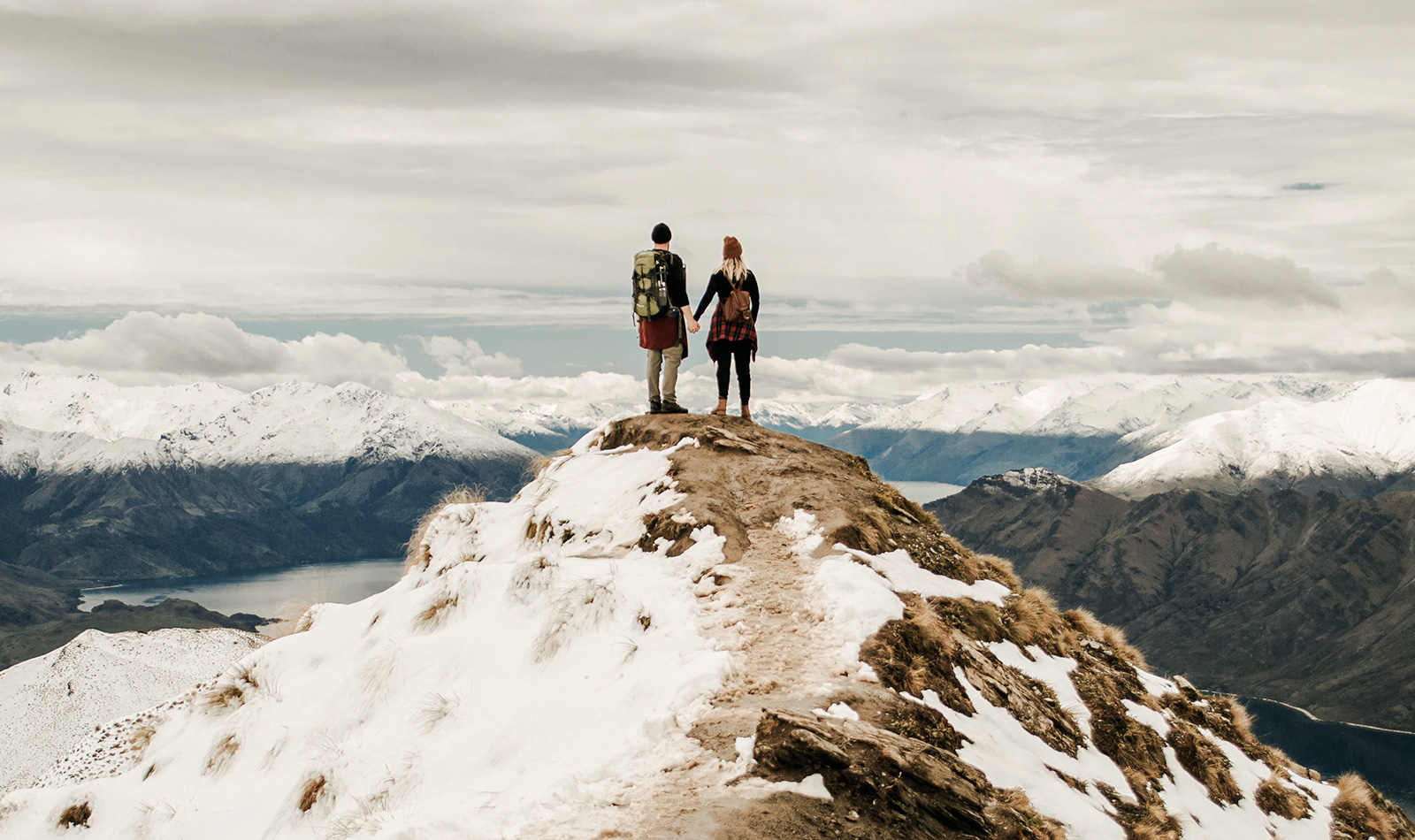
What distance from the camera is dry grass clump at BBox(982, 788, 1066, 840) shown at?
922 cm

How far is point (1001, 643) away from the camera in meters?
15.8

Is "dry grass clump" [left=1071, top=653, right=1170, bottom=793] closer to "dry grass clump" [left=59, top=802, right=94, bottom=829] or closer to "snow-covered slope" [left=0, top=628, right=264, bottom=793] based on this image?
"dry grass clump" [left=59, top=802, right=94, bottom=829]

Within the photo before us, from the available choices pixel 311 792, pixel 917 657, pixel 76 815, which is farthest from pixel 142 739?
pixel 917 657

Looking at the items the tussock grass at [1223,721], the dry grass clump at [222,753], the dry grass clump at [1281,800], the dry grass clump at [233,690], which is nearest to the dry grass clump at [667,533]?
the dry grass clump at [233,690]

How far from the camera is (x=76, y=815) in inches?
522

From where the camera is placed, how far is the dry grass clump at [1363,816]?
17.1 metres

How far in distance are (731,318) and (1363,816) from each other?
17.0 m

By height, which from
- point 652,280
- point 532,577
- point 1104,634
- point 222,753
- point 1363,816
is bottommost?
point 1363,816

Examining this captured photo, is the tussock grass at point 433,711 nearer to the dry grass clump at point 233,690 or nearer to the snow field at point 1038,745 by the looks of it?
the dry grass clump at point 233,690

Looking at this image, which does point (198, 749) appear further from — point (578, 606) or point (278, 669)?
point (578, 606)

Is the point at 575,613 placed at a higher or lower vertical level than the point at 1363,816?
higher

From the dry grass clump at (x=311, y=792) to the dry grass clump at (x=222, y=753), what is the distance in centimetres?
324

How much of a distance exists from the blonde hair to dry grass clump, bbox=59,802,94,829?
51.9 ft

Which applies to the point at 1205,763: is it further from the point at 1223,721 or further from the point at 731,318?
the point at 731,318
